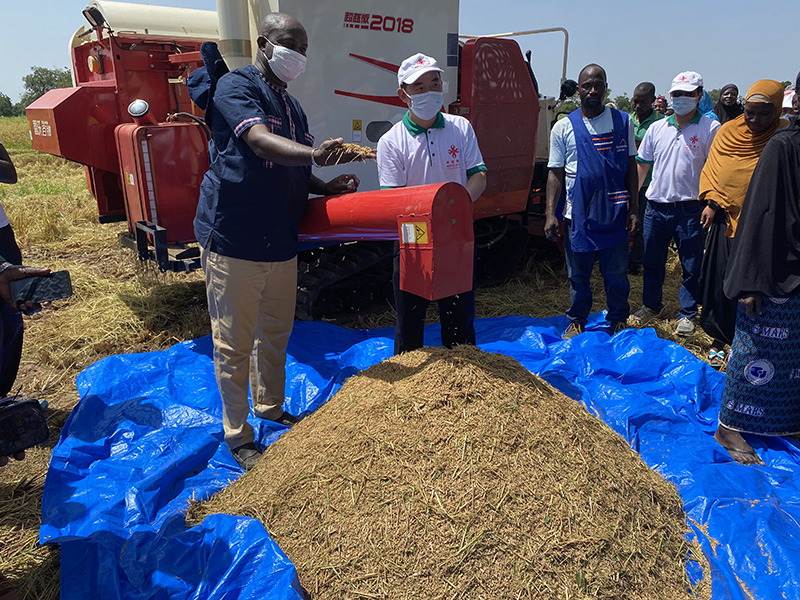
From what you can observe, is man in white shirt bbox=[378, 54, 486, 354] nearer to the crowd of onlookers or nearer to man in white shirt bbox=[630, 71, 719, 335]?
the crowd of onlookers

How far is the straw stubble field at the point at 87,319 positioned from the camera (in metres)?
2.59

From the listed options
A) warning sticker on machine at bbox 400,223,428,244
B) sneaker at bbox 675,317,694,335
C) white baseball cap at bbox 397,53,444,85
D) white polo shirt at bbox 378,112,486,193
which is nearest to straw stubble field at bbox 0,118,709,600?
sneaker at bbox 675,317,694,335

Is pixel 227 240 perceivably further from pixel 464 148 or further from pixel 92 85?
pixel 92 85

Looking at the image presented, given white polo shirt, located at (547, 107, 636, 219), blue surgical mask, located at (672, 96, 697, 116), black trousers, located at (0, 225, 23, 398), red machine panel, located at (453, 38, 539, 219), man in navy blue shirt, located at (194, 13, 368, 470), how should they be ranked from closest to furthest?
man in navy blue shirt, located at (194, 13, 368, 470), black trousers, located at (0, 225, 23, 398), white polo shirt, located at (547, 107, 636, 219), blue surgical mask, located at (672, 96, 697, 116), red machine panel, located at (453, 38, 539, 219)

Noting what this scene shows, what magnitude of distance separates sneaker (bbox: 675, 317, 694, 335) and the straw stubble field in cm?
6

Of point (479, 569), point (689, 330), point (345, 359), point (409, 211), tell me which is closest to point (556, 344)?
point (689, 330)

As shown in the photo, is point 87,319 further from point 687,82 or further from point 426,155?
point 687,82

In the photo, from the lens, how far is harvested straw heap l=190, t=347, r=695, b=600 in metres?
1.95

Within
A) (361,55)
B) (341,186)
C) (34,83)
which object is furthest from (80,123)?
(34,83)

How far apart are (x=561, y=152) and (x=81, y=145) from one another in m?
3.95

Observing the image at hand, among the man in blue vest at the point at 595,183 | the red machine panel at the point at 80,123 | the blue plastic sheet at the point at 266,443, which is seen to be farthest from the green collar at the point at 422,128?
the red machine panel at the point at 80,123

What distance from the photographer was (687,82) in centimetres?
452

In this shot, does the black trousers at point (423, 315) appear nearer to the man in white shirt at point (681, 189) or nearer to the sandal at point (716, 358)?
the sandal at point (716, 358)

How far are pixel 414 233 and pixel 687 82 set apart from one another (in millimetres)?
3409
